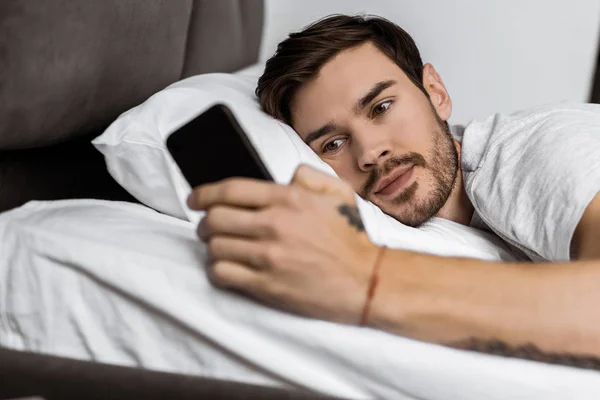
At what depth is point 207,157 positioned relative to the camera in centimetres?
65

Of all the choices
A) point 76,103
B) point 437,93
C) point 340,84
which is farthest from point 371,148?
point 76,103

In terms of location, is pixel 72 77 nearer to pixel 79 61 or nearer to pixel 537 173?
pixel 79 61

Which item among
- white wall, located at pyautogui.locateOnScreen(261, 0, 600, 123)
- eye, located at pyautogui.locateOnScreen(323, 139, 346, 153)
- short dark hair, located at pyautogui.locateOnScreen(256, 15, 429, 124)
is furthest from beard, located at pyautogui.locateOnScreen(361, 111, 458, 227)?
white wall, located at pyautogui.locateOnScreen(261, 0, 600, 123)

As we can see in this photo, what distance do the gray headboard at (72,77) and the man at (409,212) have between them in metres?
0.26

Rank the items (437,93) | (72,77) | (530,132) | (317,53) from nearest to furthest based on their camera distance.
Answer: (72,77) → (530,132) → (317,53) → (437,93)

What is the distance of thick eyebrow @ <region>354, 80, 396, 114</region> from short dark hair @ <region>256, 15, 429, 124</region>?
0.43ft

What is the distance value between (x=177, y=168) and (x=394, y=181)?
0.44m

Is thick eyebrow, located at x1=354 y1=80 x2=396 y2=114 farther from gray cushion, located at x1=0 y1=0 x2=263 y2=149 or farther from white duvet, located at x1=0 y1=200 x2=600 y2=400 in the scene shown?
white duvet, located at x1=0 y1=200 x2=600 y2=400

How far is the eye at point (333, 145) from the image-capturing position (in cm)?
119

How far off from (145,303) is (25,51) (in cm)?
40

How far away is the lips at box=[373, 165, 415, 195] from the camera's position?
3.67 feet

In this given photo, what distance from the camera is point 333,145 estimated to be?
120 cm

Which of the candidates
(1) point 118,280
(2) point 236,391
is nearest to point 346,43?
(1) point 118,280

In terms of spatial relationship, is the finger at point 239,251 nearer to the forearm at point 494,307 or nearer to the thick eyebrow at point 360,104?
the forearm at point 494,307
